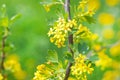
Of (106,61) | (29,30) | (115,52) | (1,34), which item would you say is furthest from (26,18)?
(1,34)

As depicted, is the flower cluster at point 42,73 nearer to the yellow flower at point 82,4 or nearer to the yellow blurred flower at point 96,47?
the yellow flower at point 82,4

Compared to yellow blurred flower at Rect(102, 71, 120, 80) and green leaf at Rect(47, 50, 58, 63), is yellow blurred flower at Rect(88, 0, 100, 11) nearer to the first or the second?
green leaf at Rect(47, 50, 58, 63)

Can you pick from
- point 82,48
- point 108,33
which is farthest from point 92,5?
point 82,48

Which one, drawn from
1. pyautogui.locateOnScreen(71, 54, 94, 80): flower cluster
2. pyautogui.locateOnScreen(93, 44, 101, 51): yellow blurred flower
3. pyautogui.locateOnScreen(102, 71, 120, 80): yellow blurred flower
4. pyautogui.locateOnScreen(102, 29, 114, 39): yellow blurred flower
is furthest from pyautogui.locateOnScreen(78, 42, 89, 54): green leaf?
pyautogui.locateOnScreen(102, 29, 114, 39): yellow blurred flower

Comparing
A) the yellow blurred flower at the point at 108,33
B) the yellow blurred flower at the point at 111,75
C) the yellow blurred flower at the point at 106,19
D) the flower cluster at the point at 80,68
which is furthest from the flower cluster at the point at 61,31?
the yellow blurred flower at the point at 106,19

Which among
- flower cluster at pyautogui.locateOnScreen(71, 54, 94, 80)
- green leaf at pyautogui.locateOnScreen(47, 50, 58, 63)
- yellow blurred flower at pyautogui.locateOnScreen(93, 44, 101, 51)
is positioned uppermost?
yellow blurred flower at pyautogui.locateOnScreen(93, 44, 101, 51)

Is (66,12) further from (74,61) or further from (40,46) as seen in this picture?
(40,46)
